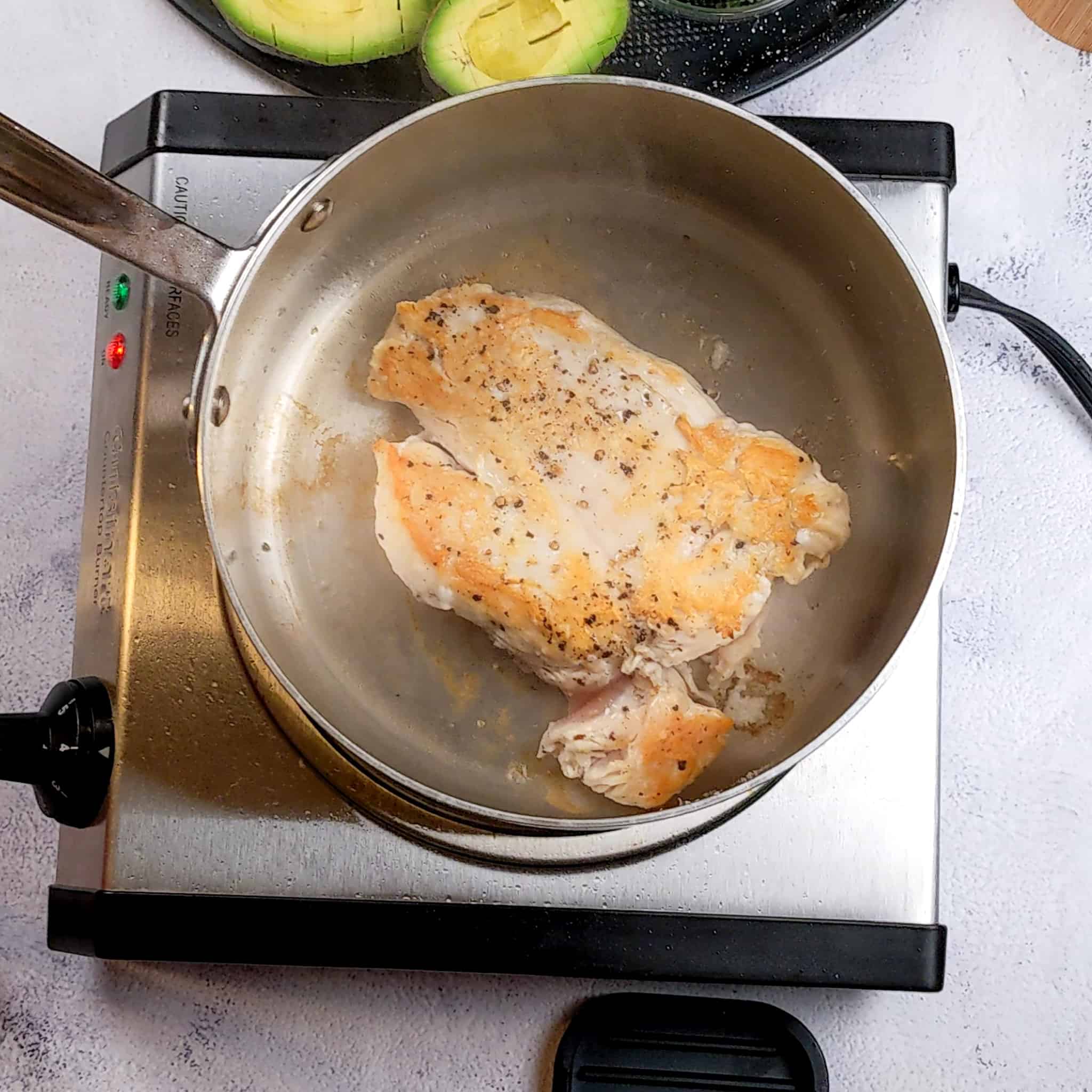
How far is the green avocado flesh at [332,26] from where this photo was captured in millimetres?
851

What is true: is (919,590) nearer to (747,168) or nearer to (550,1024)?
(747,168)

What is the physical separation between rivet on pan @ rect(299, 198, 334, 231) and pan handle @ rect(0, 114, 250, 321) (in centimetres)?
7

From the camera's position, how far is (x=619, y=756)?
2.38 ft

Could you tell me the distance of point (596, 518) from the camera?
0.74 m

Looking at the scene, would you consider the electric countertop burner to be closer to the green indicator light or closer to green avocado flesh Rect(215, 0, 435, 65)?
the green indicator light

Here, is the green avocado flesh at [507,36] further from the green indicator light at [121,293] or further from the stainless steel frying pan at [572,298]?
the green indicator light at [121,293]

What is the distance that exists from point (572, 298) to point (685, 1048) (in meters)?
0.55

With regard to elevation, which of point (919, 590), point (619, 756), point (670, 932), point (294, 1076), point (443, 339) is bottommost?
point (294, 1076)

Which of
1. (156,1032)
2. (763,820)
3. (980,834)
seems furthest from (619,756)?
(156,1032)

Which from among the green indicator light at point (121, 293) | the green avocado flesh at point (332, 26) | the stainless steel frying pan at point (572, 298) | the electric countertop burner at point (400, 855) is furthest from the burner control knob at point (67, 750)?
the green avocado flesh at point (332, 26)

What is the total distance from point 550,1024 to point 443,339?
0.51 m

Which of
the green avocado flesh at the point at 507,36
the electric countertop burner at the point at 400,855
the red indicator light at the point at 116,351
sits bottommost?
the electric countertop burner at the point at 400,855

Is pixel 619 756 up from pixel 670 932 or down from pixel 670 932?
up

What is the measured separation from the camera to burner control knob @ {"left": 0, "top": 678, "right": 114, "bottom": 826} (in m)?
0.72
